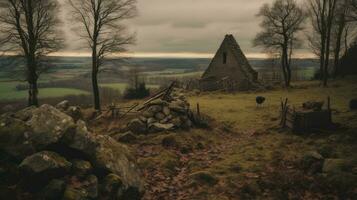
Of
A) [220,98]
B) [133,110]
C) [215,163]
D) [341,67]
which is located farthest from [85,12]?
[341,67]

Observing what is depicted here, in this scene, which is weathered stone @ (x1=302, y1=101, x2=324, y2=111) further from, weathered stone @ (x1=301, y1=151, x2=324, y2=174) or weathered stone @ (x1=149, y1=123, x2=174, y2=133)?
weathered stone @ (x1=149, y1=123, x2=174, y2=133)

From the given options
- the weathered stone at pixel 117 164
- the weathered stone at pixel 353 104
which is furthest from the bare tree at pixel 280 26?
the weathered stone at pixel 117 164

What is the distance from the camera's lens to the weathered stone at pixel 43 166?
946 cm

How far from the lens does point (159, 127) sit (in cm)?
1956

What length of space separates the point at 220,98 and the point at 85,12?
17.1 metres

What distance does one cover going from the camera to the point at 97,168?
36.2 ft

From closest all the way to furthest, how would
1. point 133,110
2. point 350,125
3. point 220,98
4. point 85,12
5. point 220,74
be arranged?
point 350,125
point 133,110
point 85,12
point 220,98
point 220,74

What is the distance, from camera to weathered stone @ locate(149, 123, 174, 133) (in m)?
19.5

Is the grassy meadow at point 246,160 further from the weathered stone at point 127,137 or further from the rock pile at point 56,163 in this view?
the rock pile at point 56,163

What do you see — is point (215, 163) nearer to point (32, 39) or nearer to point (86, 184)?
point (86, 184)

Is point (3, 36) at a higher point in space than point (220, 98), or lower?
higher

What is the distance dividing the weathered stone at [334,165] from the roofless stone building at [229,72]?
105 ft

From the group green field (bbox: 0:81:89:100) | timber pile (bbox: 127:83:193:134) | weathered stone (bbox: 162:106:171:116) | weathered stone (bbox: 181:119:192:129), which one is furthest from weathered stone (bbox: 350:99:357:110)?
green field (bbox: 0:81:89:100)

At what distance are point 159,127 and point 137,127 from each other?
126 centimetres
